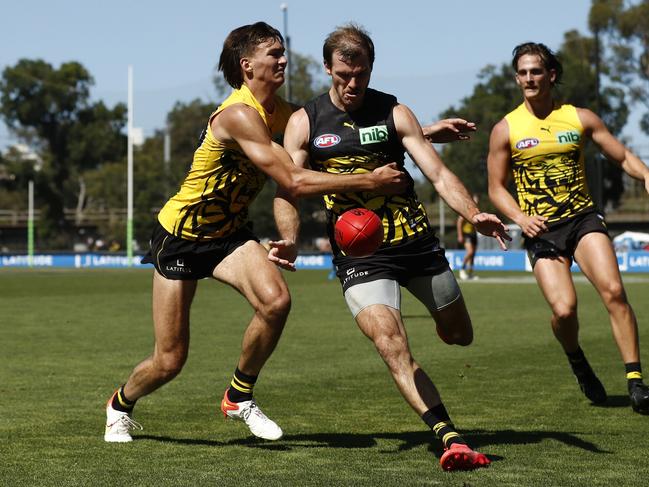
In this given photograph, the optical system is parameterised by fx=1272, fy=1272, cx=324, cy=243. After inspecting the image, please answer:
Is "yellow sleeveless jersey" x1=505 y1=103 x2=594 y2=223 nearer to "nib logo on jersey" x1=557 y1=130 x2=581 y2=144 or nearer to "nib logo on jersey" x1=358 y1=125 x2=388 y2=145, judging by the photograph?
"nib logo on jersey" x1=557 y1=130 x2=581 y2=144

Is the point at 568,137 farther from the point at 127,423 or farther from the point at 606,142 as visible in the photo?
the point at 127,423

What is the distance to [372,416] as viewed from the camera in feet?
29.5

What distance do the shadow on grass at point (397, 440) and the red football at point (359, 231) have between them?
4.03 feet

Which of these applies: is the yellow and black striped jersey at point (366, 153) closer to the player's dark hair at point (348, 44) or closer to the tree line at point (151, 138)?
the player's dark hair at point (348, 44)

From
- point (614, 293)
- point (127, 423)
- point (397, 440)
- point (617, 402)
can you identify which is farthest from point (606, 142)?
point (127, 423)

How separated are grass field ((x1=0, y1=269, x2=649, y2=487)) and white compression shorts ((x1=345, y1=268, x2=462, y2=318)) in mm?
858

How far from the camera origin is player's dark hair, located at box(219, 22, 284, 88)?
7.50m

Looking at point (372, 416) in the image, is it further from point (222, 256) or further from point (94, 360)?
point (94, 360)

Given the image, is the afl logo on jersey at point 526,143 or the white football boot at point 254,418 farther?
the afl logo on jersey at point 526,143

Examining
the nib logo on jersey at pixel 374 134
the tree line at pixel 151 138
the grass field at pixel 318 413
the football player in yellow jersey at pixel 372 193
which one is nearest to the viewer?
the grass field at pixel 318 413

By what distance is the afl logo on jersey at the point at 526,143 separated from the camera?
31.1 feet

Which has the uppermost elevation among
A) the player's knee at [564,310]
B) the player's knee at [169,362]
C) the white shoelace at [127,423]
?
the player's knee at [564,310]

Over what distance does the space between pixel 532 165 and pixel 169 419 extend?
327 cm

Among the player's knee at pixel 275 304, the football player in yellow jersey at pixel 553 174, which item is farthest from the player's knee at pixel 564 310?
the player's knee at pixel 275 304
